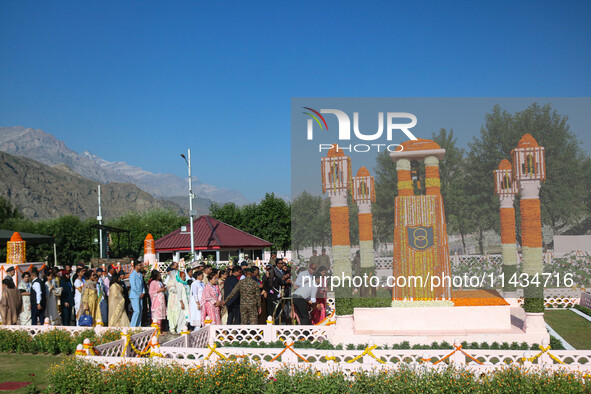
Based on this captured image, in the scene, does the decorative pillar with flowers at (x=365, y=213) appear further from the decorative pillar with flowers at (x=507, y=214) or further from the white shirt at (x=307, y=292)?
the decorative pillar with flowers at (x=507, y=214)

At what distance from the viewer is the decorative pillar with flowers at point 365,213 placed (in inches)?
434

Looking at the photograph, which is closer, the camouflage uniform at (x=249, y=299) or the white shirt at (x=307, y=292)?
the camouflage uniform at (x=249, y=299)

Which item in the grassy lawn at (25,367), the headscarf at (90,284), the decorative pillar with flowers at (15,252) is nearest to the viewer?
the grassy lawn at (25,367)

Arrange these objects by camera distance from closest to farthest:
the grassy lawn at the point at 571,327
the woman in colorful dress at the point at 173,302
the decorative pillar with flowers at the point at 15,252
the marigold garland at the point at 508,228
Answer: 1. the grassy lawn at the point at 571,327
2. the marigold garland at the point at 508,228
3. the woman in colorful dress at the point at 173,302
4. the decorative pillar with flowers at the point at 15,252

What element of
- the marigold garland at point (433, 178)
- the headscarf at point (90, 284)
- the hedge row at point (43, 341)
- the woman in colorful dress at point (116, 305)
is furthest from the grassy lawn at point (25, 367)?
the marigold garland at point (433, 178)

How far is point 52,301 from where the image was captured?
1130 cm

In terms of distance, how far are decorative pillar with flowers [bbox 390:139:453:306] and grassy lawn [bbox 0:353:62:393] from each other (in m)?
6.75

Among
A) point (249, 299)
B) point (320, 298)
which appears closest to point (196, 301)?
point (249, 299)

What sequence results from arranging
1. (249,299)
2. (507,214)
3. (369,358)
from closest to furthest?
(369,358) < (249,299) < (507,214)

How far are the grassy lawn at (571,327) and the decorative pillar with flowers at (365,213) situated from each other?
4.28 meters

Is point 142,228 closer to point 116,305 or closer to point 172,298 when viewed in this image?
point 172,298

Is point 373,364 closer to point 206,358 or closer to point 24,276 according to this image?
point 206,358

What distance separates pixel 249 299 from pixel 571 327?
24.3 feet

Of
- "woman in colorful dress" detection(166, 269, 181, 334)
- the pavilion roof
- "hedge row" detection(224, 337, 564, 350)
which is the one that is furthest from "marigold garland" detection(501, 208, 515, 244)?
the pavilion roof
